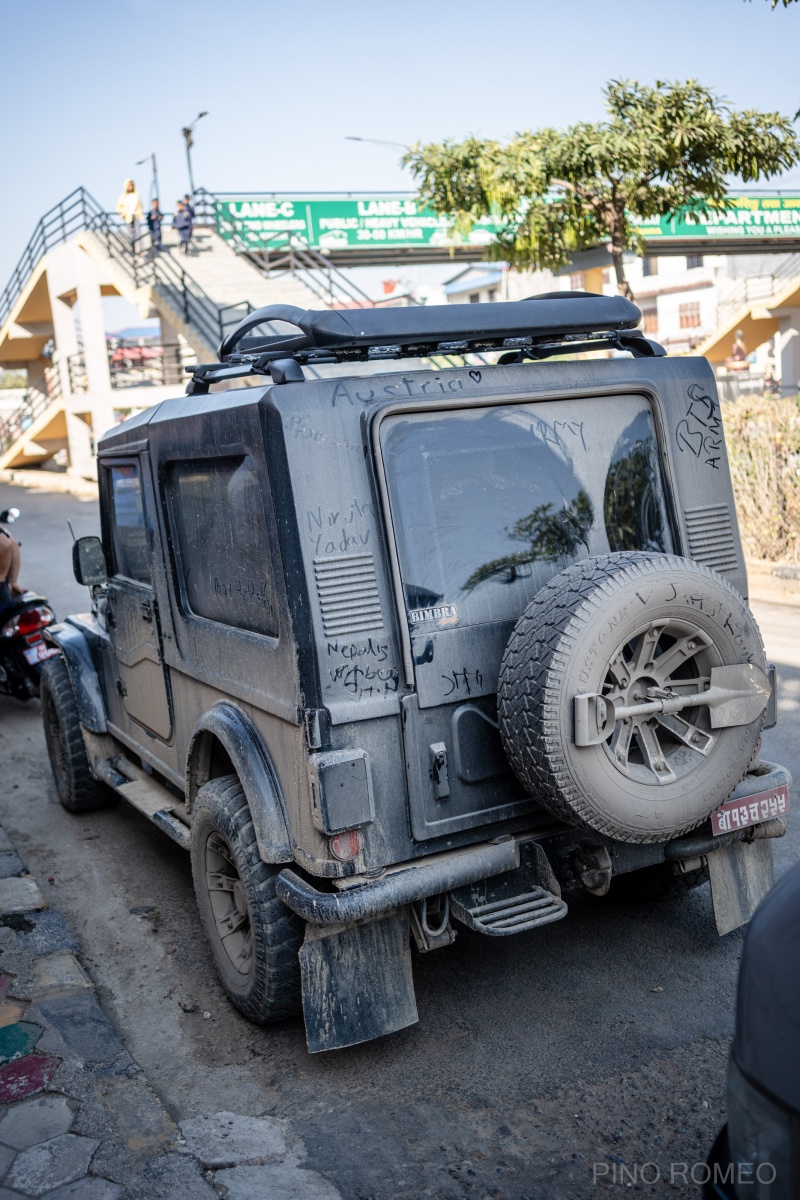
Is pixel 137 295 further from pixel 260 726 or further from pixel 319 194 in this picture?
pixel 260 726

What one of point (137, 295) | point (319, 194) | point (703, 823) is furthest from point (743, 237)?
point (703, 823)

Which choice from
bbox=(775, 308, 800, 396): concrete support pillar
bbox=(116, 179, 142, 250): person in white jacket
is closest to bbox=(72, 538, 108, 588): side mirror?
bbox=(116, 179, 142, 250): person in white jacket

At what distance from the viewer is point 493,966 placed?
13.4ft

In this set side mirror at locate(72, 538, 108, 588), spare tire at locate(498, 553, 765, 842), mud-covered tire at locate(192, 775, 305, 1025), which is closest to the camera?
spare tire at locate(498, 553, 765, 842)

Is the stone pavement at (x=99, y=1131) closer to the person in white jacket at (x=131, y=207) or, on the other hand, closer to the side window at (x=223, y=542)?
the side window at (x=223, y=542)

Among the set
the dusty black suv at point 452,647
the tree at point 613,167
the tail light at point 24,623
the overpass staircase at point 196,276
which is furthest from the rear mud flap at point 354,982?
the overpass staircase at point 196,276

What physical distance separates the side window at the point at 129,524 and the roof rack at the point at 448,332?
97cm

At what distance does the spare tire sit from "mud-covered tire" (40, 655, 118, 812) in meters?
3.53

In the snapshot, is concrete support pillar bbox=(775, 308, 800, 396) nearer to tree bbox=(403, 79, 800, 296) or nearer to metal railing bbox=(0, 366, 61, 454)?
metal railing bbox=(0, 366, 61, 454)

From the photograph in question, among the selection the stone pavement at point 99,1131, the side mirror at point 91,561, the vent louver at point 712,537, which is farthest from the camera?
the side mirror at point 91,561

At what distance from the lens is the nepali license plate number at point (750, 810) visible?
141 inches

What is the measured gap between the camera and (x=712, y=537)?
385 cm

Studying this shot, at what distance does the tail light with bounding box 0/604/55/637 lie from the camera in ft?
27.7

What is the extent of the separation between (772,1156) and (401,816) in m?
1.62
